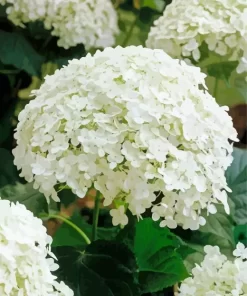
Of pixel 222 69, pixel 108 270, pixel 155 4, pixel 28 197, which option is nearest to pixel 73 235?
pixel 28 197

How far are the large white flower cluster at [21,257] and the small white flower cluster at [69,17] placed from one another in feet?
1.59

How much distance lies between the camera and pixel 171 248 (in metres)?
0.70

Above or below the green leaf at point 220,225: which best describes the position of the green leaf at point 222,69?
above

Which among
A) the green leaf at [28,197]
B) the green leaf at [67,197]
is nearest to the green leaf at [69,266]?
the green leaf at [28,197]

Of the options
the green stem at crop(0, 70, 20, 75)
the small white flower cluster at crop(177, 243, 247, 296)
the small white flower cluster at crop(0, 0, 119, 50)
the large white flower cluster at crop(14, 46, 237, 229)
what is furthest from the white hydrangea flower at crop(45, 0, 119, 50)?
the small white flower cluster at crop(177, 243, 247, 296)

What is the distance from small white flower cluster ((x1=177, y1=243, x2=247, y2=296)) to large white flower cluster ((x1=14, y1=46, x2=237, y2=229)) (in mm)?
73

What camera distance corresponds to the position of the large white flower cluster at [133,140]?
0.59 m

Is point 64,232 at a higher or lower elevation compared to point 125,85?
lower

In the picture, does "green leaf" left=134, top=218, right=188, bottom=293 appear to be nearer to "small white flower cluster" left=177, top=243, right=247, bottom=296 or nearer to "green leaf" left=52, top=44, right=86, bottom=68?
"small white flower cluster" left=177, top=243, right=247, bottom=296

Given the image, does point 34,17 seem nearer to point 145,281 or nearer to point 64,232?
point 64,232

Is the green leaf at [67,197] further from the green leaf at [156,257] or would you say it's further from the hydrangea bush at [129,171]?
the green leaf at [156,257]

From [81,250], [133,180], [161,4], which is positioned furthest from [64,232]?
[161,4]

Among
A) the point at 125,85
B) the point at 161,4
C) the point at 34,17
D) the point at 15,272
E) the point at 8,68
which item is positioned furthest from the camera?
the point at 161,4

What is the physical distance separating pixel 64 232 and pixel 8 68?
14.6 inches
